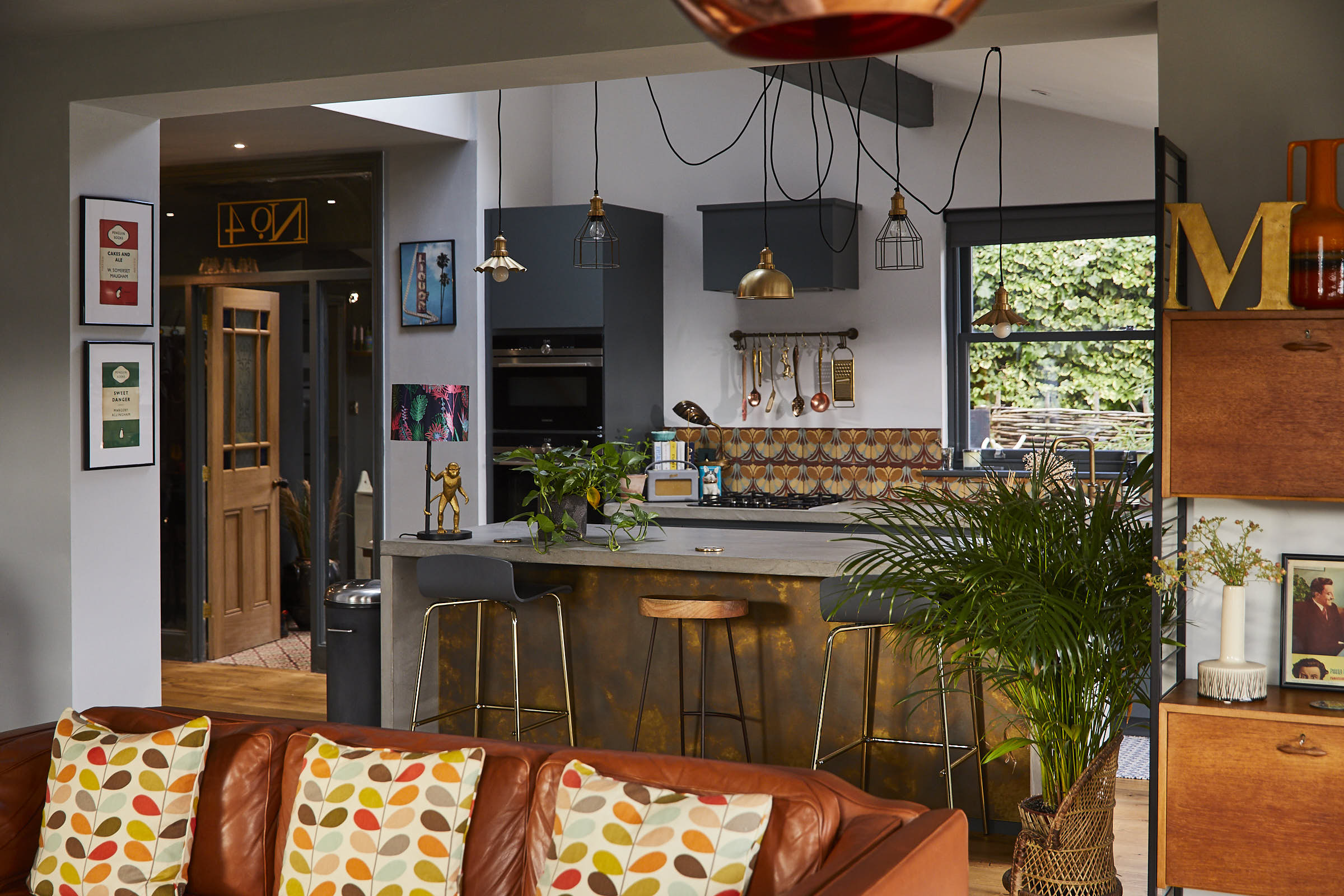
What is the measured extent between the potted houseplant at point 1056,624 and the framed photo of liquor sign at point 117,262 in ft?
9.81

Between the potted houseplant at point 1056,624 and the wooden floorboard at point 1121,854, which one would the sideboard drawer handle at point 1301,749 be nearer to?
the potted houseplant at point 1056,624

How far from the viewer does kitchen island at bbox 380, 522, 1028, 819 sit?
4.50 meters

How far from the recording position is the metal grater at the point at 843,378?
23.4ft

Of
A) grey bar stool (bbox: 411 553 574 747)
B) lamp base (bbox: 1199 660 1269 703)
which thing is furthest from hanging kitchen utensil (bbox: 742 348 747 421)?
lamp base (bbox: 1199 660 1269 703)

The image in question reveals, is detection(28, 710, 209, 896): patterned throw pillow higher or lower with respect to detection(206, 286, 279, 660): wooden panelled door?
lower

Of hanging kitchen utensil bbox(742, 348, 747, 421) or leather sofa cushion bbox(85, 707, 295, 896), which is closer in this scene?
leather sofa cushion bbox(85, 707, 295, 896)

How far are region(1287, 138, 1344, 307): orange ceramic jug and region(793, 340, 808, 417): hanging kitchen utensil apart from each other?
4.46 meters

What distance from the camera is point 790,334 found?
7238 millimetres

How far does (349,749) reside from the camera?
111 inches

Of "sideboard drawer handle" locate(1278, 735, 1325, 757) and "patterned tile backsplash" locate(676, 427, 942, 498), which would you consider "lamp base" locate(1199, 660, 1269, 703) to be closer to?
"sideboard drawer handle" locate(1278, 735, 1325, 757)

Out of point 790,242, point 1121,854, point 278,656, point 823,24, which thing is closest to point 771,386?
point 790,242

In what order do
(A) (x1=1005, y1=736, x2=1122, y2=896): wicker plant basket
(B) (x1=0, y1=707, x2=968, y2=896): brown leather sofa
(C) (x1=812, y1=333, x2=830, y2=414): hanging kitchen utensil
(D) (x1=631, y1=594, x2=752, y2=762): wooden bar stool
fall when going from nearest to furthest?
(B) (x1=0, y1=707, x2=968, y2=896): brown leather sofa
(A) (x1=1005, y1=736, x2=1122, y2=896): wicker plant basket
(D) (x1=631, y1=594, x2=752, y2=762): wooden bar stool
(C) (x1=812, y1=333, x2=830, y2=414): hanging kitchen utensil

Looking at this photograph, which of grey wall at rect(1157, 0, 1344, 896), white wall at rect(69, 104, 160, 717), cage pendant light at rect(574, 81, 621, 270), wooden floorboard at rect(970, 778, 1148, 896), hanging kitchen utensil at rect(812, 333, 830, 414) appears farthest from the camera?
hanging kitchen utensil at rect(812, 333, 830, 414)

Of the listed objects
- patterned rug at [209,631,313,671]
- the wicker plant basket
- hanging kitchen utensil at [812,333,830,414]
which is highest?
hanging kitchen utensil at [812,333,830,414]
